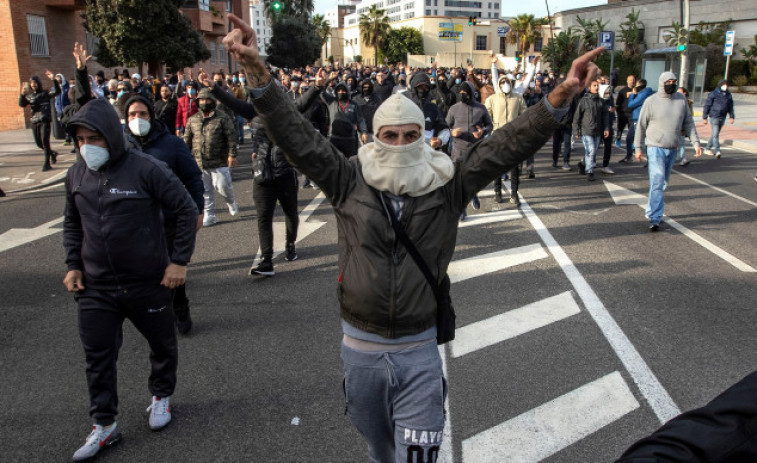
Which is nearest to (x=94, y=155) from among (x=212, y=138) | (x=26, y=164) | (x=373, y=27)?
(x=212, y=138)

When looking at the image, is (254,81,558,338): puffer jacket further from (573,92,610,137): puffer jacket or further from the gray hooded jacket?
(573,92,610,137): puffer jacket

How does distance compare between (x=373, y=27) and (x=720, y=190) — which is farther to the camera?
(x=373, y=27)

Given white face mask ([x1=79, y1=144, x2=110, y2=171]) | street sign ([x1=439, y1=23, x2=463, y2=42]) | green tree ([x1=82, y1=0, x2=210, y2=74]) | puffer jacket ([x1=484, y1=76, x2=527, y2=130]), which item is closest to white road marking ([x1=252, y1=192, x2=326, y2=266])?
puffer jacket ([x1=484, y1=76, x2=527, y2=130])

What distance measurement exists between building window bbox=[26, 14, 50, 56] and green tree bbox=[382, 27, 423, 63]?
96540 millimetres

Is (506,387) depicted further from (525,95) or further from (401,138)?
(525,95)

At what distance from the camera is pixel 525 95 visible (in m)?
16.3

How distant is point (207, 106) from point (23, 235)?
3290 mm

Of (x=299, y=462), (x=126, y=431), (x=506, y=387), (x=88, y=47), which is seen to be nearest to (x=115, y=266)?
(x=126, y=431)

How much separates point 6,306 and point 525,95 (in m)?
13.2

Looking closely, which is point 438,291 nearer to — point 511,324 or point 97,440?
point 97,440

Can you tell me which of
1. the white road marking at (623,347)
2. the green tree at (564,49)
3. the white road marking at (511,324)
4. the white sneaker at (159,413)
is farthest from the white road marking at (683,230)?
the green tree at (564,49)

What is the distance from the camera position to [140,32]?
28.0 m

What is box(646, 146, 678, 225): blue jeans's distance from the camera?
8773 millimetres

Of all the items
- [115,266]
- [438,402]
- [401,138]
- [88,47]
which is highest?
[88,47]
